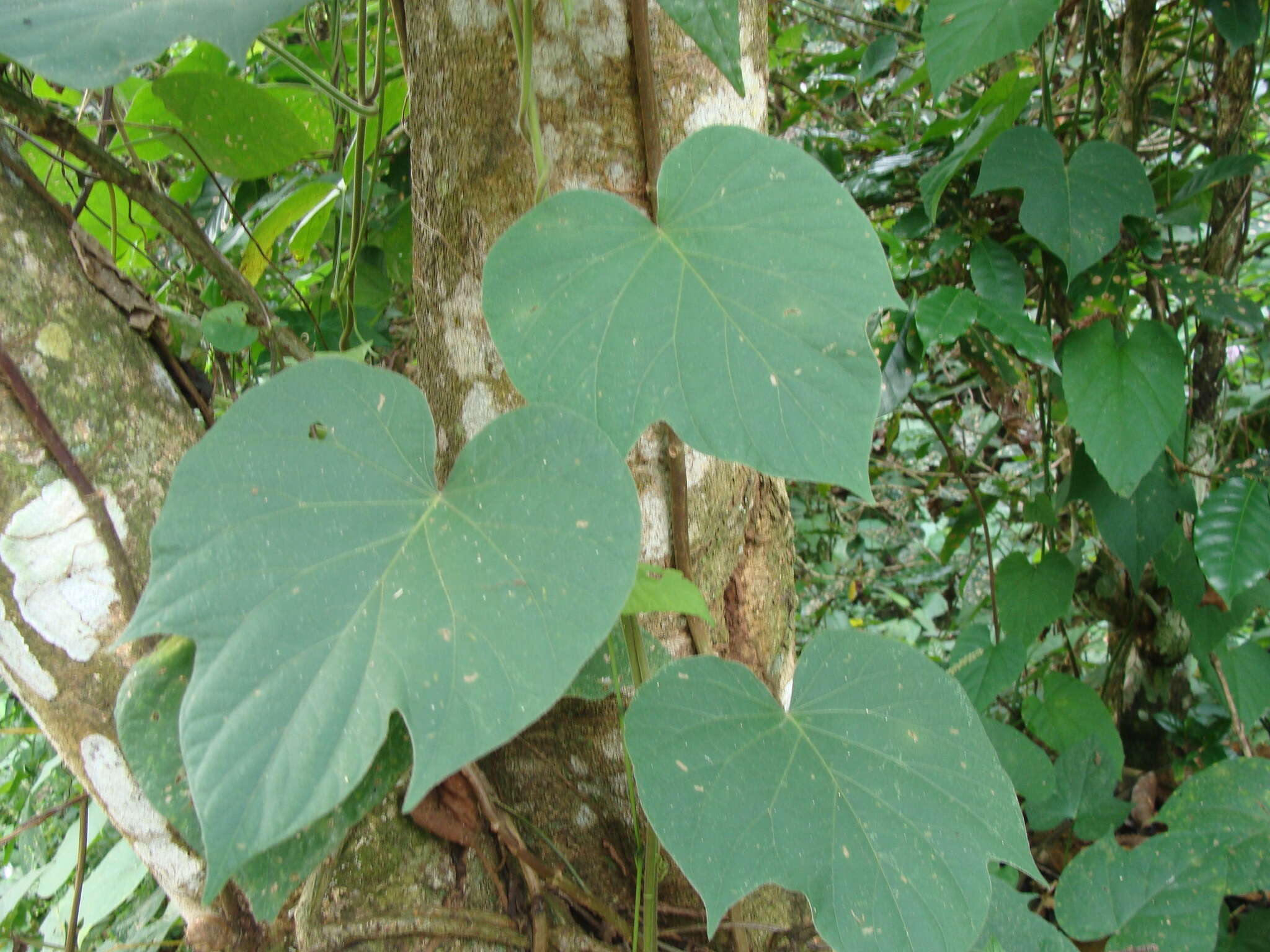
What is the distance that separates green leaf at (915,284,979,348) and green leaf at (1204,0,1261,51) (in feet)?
1.75

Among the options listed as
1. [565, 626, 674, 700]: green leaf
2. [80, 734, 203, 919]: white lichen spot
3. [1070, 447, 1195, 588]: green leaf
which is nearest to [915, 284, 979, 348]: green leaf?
[1070, 447, 1195, 588]: green leaf

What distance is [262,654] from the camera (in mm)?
445

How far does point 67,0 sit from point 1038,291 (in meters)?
1.39

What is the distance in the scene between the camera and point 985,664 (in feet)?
4.17

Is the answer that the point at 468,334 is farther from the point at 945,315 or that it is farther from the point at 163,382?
the point at 945,315

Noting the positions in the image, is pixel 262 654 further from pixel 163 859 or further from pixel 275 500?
pixel 163 859

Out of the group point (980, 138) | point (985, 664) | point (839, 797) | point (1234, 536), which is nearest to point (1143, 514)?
point (1234, 536)

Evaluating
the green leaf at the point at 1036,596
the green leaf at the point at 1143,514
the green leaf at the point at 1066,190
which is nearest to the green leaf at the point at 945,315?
the green leaf at the point at 1066,190

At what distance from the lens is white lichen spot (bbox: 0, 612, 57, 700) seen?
1.97 ft

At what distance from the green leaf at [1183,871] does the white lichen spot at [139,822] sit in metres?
0.93

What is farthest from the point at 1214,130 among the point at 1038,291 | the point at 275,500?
the point at 275,500

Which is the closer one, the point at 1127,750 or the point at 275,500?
the point at 275,500

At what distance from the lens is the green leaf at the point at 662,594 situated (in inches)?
23.5

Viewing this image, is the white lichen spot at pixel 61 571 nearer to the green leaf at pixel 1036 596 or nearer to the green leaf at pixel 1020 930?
the green leaf at pixel 1020 930
